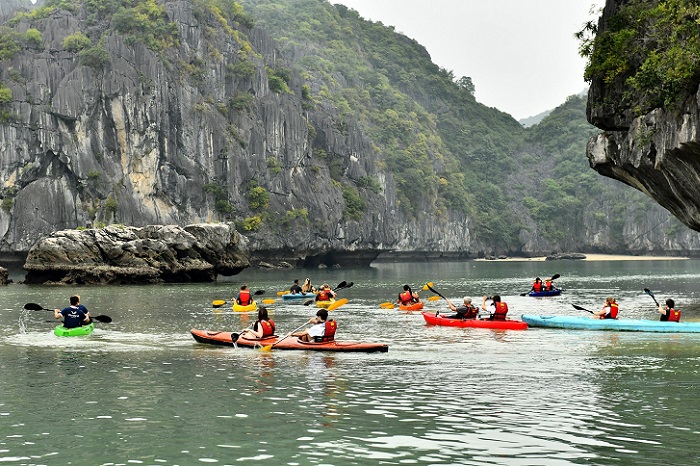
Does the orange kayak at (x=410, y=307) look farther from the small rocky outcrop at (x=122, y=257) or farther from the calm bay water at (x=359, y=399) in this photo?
the small rocky outcrop at (x=122, y=257)

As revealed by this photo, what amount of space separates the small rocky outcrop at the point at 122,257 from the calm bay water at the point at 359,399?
2957 centimetres

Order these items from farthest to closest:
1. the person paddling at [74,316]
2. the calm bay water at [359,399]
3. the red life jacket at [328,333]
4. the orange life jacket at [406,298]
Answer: the orange life jacket at [406,298], the person paddling at [74,316], the red life jacket at [328,333], the calm bay water at [359,399]

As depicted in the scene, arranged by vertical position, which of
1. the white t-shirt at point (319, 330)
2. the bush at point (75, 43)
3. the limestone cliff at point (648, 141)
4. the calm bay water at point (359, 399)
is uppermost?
the bush at point (75, 43)

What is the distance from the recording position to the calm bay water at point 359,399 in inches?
521

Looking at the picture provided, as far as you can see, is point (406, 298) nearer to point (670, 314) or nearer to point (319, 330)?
point (670, 314)

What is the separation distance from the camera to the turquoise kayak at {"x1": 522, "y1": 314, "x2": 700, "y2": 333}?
1121 inches

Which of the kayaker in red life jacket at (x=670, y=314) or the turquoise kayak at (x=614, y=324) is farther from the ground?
the kayaker in red life jacket at (x=670, y=314)

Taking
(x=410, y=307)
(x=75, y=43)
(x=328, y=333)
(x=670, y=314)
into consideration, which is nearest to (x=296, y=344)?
(x=328, y=333)

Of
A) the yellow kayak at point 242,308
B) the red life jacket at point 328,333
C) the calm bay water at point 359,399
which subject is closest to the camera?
the calm bay water at point 359,399

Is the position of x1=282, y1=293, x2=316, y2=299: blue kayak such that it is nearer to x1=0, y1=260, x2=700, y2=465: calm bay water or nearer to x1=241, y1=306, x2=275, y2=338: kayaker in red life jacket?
x1=0, y1=260, x2=700, y2=465: calm bay water

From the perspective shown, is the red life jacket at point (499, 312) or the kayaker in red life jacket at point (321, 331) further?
the red life jacket at point (499, 312)

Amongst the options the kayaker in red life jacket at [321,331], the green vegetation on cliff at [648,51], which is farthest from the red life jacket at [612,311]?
the kayaker in red life jacket at [321,331]

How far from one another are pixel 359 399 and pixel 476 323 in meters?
14.8

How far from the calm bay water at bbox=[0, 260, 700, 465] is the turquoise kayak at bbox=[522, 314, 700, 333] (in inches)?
30.1
